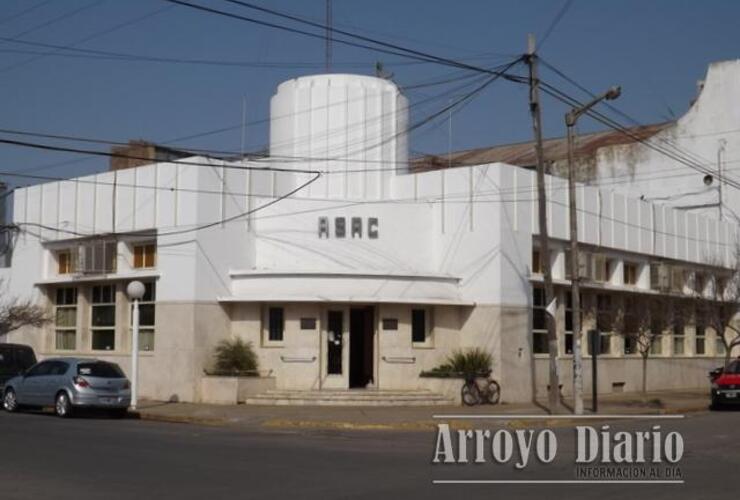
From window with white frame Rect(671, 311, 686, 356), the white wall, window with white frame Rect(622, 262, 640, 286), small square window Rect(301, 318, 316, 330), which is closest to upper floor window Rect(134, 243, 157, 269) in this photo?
small square window Rect(301, 318, 316, 330)

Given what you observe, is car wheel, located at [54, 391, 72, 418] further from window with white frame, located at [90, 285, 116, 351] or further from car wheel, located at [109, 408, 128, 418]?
window with white frame, located at [90, 285, 116, 351]

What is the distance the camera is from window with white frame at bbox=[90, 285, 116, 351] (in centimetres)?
3459

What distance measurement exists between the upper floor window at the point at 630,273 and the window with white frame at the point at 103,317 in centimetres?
1934

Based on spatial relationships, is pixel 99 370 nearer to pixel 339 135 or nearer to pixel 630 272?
pixel 339 135

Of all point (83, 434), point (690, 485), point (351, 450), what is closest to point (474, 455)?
point (351, 450)

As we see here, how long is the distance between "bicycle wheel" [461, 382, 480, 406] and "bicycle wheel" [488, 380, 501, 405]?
40 cm

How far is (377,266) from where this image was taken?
32.4m

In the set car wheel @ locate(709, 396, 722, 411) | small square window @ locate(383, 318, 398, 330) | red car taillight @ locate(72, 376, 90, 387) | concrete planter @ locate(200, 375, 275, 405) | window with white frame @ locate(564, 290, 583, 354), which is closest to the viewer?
red car taillight @ locate(72, 376, 90, 387)

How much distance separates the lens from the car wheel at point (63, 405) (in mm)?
26234

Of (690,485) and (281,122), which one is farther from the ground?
(281,122)

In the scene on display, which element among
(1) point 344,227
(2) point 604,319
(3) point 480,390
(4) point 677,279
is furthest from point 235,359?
(4) point 677,279

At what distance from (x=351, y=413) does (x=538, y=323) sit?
9217 mm

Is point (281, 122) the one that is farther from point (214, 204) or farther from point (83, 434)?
point (83, 434)

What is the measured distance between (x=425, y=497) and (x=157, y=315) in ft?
67.6
